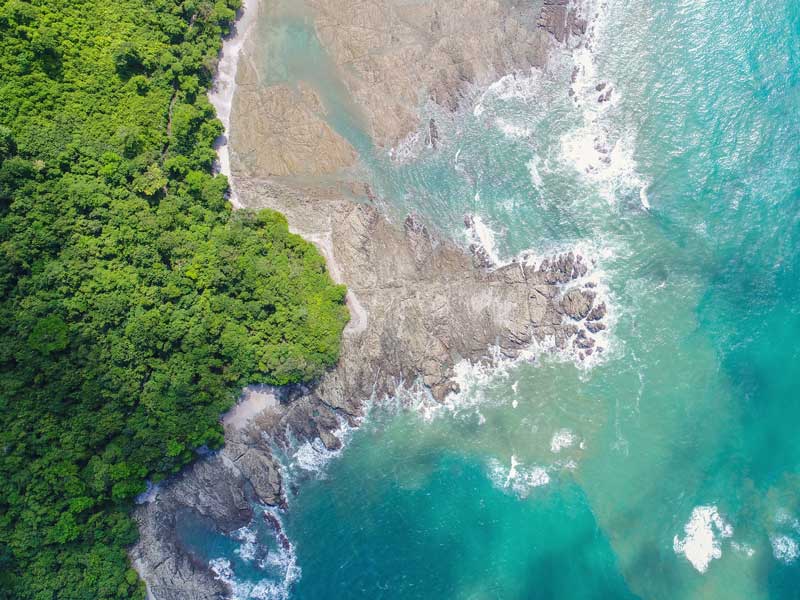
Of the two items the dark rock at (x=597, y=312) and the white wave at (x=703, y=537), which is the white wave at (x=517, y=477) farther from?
the dark rock at (x=597, y=312)

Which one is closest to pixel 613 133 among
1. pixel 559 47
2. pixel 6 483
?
pixel 559 47

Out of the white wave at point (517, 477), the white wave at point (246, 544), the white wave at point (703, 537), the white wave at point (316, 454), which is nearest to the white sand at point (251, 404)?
the white wave at point (316, 454)

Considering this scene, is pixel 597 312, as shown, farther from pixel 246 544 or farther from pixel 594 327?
pixel 246 544

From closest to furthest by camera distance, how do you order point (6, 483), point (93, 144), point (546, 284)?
point (6, 483)
point (93, 144)
point (546, 284)

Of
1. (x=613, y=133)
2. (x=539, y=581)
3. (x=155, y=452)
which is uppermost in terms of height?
(x=613, y=133)

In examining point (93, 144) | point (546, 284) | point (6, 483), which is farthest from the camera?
point (546, 284)

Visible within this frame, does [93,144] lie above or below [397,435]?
above

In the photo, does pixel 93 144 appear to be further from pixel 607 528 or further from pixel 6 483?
pixel 607 528
